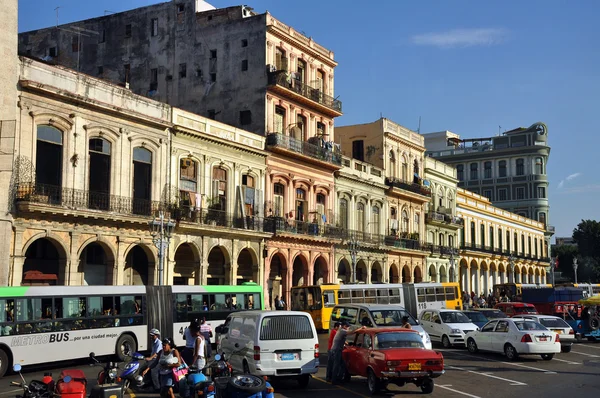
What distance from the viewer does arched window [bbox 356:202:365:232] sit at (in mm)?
53094

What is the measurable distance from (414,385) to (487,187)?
87.6 meters

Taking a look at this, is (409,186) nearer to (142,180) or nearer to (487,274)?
(487,274)

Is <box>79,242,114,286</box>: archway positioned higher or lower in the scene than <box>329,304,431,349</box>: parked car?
higher

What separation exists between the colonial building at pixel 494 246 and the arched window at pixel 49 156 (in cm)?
4885

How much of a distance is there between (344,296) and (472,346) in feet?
42.5

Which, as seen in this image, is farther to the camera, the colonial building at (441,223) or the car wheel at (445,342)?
the colonial building at (441,223)

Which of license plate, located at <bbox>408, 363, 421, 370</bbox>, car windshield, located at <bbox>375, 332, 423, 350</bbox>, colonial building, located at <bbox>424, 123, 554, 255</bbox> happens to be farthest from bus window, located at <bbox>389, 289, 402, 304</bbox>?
colonial building, located at <bbox>424, 123, 554, 255</bbox>

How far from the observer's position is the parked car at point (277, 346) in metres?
16.9

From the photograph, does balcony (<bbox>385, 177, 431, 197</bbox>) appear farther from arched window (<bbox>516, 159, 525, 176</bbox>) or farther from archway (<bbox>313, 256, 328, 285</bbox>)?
arched window (<bbox>516, 159, 525, 176</bbox>)

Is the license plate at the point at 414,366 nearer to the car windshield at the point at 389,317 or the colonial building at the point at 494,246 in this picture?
the car windshield at the point at 389,317

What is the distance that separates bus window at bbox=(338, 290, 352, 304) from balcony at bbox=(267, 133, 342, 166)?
9854 millimetres

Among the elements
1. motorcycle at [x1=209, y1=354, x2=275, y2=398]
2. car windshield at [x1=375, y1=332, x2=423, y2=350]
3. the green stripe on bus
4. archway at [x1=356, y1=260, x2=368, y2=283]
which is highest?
archway at [x1=356, y1=260, x2=368, y2=283]

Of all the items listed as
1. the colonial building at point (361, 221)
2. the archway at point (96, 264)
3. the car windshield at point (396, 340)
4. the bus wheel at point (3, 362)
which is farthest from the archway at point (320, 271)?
the car windshield at point (396, 340)

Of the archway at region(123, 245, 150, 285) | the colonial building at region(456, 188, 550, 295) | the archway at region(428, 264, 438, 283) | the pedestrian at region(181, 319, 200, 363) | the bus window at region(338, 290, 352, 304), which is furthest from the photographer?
the colonial building at region(456, 188, 550, 295)
